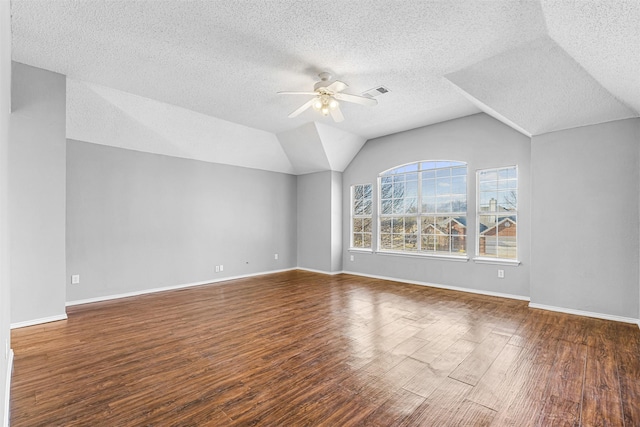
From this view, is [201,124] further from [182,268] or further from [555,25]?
[555,25]

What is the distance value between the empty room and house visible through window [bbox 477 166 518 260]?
0.12ft

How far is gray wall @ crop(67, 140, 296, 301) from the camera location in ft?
15.3

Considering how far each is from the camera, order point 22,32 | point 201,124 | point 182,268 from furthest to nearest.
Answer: point 182,268, point 201,124, point 22,32

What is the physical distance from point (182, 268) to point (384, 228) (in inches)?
164

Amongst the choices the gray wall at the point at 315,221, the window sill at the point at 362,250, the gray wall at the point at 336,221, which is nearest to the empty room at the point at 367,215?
the window sill at the point at 362,250

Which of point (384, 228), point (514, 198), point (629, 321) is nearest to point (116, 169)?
point (384, 228)

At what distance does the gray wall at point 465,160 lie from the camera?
15.6 feet

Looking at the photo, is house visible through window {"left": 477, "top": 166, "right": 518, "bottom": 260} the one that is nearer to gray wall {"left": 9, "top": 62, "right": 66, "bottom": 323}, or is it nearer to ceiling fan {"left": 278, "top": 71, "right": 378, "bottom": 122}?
ceiling fan {"left": 278, "top": 71, "right": 378, "bottom": 122}

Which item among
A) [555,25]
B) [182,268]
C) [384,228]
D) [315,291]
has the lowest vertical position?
[315,291]

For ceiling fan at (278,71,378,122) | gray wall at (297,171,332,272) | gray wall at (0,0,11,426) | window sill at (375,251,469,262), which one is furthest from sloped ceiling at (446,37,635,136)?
gray wall at (0,0,11,426)

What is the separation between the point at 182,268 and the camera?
5730 mm

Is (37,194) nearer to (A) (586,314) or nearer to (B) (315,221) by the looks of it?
(B) (315,221)

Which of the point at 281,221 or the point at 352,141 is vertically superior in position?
the point at 352,141

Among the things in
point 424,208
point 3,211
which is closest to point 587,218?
point 424,208
